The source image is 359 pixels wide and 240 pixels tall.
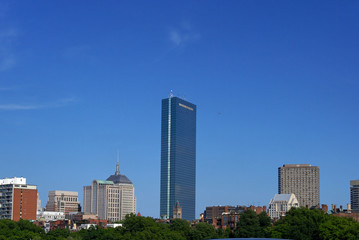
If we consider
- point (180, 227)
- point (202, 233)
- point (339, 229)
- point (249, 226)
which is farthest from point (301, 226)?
point (180, 227)

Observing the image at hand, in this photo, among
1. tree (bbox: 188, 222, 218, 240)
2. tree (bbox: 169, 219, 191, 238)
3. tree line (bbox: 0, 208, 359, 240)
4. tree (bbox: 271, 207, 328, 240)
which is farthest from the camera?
tree (bbox: 169, 219, 191, 238)

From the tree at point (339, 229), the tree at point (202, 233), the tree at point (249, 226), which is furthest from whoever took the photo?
the tree at point (202, 233)

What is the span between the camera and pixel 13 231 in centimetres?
15338

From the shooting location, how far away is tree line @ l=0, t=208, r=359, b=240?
400 feet

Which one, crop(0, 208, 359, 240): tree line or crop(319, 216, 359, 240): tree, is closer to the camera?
crop(319, 216, 359, 240): tree

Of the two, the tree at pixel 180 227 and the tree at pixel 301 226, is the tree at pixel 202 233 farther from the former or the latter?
the tree at pixel 301 226

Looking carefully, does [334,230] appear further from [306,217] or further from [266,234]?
[266,234]

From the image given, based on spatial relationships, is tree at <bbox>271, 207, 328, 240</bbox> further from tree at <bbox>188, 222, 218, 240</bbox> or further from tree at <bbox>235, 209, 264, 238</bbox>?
tree at <bbox>188, 222, 218, 240</bbox>

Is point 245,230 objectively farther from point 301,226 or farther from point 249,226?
point 301,226

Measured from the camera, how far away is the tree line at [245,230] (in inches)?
4803

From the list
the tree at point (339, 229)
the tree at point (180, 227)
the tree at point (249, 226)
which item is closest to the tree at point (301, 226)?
the tree at point (339, 229)

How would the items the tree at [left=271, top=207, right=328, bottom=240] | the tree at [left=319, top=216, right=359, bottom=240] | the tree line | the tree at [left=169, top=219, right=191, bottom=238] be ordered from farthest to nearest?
1. the tree at [left=169, top=219, right=191, bottom=238]
2. the tree at [left=271, top=207, right=328, bottom=240]
3. the tree line
4. the tree at [left=319, top=216, right=359, bottom=240]

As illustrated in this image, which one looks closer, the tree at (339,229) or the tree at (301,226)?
the tree at (339,229)

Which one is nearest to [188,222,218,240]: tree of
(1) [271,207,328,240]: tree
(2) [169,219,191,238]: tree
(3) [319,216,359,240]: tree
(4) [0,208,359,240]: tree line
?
(4) [0,208,359,240]: tree line
